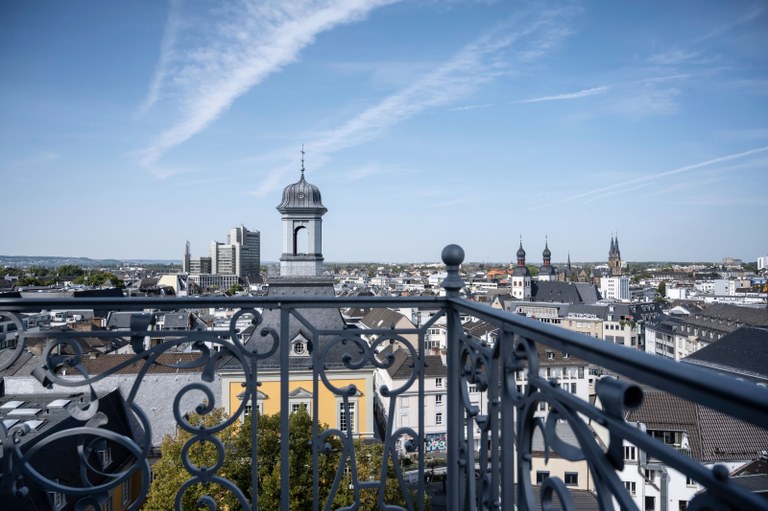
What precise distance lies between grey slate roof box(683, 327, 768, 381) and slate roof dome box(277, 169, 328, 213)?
1837 cm

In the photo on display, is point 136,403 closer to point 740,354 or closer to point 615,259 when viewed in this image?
point 740,354

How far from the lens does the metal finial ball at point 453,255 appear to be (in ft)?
8.51

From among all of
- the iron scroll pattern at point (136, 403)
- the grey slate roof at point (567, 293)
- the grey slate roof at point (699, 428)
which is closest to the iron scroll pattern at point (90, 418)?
the iron scroll pattern at point (136, 403)

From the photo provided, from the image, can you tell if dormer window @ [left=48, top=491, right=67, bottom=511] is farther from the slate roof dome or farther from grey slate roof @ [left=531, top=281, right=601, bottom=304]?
grey slate roof @ [left=531, top=281, right=601, bottom=304]

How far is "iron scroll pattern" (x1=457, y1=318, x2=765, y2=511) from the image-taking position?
1.00 metres

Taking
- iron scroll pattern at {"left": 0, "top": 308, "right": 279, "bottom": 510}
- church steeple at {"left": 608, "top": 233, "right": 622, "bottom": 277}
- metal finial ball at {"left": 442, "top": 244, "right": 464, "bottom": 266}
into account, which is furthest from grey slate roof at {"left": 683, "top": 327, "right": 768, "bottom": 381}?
church steeple at {"left": 608, "top": 233, "right": 622, "bottom": 277}

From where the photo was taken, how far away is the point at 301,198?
21.5 meters

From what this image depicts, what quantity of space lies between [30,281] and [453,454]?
104m

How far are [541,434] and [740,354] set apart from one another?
31.6 metres

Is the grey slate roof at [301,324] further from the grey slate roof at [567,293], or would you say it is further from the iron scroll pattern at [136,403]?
the grey slate roof at [567,293]

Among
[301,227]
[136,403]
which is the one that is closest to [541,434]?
[136,403]

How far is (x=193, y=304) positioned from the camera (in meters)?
2.66

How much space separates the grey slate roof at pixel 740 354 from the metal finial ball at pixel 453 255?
26.8m

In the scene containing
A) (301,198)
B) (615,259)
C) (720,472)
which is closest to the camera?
(720,472)
